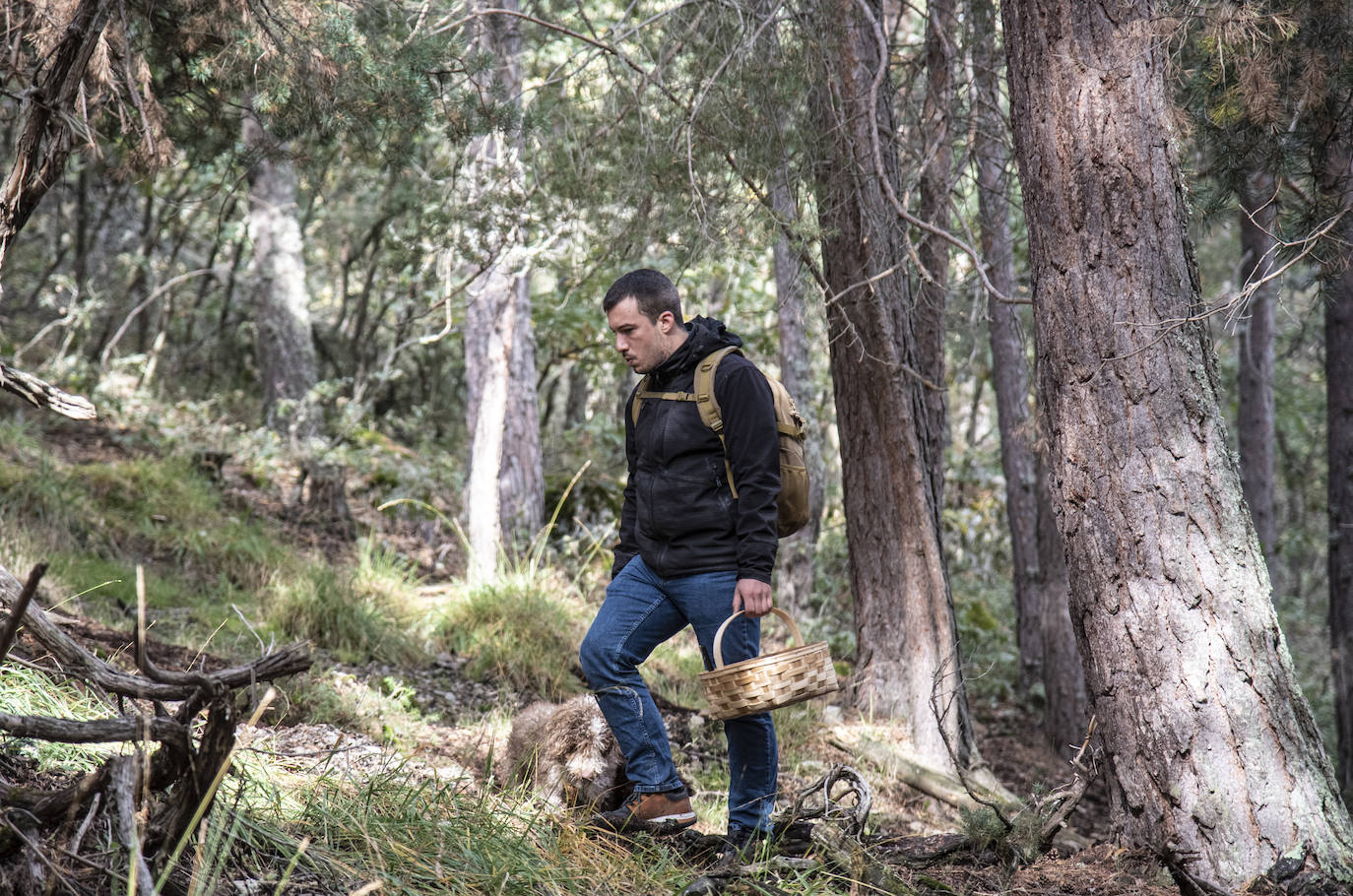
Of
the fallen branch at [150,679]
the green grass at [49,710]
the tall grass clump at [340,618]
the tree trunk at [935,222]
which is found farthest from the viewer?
the tall grass clump at [340,618]

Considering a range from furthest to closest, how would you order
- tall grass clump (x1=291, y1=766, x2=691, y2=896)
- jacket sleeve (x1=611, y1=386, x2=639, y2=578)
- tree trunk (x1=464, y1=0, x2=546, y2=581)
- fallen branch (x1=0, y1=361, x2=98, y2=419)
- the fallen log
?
tree trunk (x1=464, y1=0, x2=546, y2=581) → jacket sleeve (x1=611, y1=386, x2=639, y2=578) → fallen branch (x1=0, y1=361, x2=98, y2=419) → tall grass clump (x1=291, y1=766, x2=691, y2=896) → the fallen log

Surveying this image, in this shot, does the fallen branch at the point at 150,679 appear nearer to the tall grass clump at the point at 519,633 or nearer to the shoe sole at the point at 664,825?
the shoe sole at the point at 664,825

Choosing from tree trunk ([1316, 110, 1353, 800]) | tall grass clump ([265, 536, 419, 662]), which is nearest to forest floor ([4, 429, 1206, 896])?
tall grass clump ([265, 536, 419, 662])

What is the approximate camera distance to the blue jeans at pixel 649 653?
12.3ft

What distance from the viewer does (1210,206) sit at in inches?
240

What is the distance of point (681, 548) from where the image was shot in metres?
3.80

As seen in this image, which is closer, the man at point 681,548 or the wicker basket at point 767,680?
the wicker basket at point 767,680

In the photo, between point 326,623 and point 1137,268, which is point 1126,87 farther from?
point 326,623

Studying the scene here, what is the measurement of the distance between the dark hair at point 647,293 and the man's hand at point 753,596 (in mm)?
1066

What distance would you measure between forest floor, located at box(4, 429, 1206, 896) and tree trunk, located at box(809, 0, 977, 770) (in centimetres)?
49

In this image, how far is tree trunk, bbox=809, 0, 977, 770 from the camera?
244 inches

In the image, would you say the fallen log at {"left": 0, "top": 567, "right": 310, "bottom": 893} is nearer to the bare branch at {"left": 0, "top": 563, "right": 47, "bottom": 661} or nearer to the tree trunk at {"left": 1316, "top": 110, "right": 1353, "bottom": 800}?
the bare branch at {"left": 0, "top": 563, "right": 47, "bottom": 661}

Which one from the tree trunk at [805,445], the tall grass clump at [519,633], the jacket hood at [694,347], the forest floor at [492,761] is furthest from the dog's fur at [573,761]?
the tree trunk at [805,445]

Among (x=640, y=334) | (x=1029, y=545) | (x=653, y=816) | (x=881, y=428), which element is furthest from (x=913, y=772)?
(x=1029, y=545)
